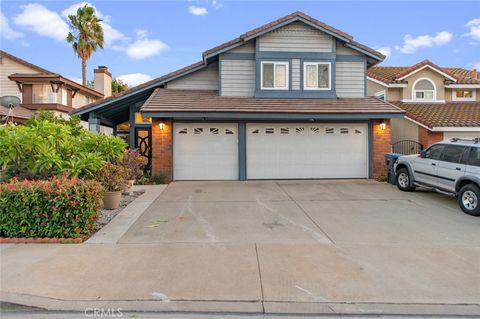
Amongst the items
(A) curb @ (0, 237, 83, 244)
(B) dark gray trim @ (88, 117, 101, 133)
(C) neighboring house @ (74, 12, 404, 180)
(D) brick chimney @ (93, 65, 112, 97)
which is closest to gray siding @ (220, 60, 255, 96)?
(C) neighboring house @ (74, 12, 404, 180)

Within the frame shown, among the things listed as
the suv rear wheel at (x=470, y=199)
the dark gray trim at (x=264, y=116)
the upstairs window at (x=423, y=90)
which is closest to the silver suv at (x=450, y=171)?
the suv rear wheel at (x=470, y=199)

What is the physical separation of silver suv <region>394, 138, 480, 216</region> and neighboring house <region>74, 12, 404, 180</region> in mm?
2968

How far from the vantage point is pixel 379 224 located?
6730 mm

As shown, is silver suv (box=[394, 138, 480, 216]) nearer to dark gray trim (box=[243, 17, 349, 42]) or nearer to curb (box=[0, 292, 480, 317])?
curb (box=[0, 292, 480, 317])

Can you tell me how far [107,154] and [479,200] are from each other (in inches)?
367

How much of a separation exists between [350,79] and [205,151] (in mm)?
7098

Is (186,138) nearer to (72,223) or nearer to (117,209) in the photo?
(117,209)

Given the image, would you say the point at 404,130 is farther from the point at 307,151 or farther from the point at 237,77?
the point at 237,77

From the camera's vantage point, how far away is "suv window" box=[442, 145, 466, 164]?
8.42m

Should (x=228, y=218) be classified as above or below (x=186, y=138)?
below

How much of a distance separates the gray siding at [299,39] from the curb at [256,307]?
11.6 meters

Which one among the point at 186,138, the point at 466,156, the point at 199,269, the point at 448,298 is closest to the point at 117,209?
the point at 199,269

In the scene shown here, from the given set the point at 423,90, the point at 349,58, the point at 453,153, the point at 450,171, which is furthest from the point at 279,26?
the point at 423,90

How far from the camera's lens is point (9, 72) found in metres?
24.3
